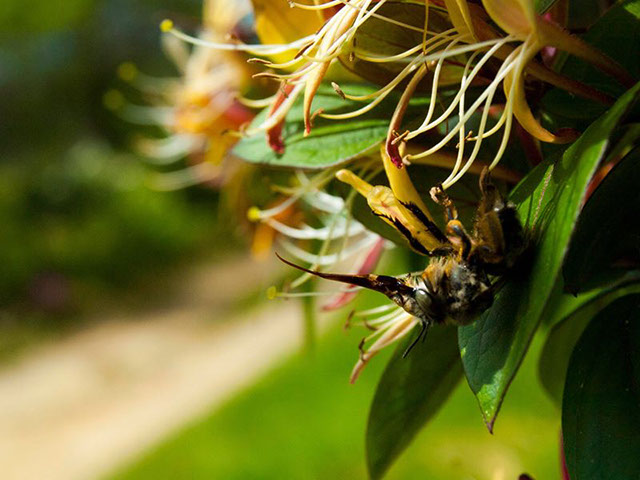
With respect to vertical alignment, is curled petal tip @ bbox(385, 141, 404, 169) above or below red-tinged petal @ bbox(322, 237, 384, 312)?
below

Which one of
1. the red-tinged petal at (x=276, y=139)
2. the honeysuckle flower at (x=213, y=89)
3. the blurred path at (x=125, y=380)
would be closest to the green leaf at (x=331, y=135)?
the red-tinged petal at (x=276, y=139)

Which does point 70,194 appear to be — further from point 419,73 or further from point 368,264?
point 419,73

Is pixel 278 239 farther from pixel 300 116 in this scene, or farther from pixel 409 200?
pixel 409 200

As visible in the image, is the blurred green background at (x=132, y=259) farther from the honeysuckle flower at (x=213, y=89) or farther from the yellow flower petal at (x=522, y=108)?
the yellow flower petal at (x=522, y=108)

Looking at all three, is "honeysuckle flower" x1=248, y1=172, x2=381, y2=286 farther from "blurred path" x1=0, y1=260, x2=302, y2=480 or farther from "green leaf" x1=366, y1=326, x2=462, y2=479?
"blurred path" x1=0, y1=260, x2=302, y2=480

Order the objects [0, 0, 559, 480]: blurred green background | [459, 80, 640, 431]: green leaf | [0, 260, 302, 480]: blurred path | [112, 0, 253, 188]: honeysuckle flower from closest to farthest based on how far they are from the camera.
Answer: [459, 80, 640, 431]: green leaf, [112, 0, 253, 188]: honeysuckle flower, [0, 0, 559, 480]: blurred green background, [0, 260, 302, 480]: blurred path

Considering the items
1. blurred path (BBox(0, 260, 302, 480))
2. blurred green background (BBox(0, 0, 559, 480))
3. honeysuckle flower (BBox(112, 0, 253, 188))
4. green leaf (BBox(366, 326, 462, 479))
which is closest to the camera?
green leaf (BBox(366, 326, 462, 479))

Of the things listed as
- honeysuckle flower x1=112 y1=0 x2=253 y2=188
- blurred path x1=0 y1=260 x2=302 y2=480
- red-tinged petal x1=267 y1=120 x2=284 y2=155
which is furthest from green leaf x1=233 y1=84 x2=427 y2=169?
blurred path x1=0 y1=260 x2=302 y2=480

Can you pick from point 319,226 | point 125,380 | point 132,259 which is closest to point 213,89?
point 319,226
